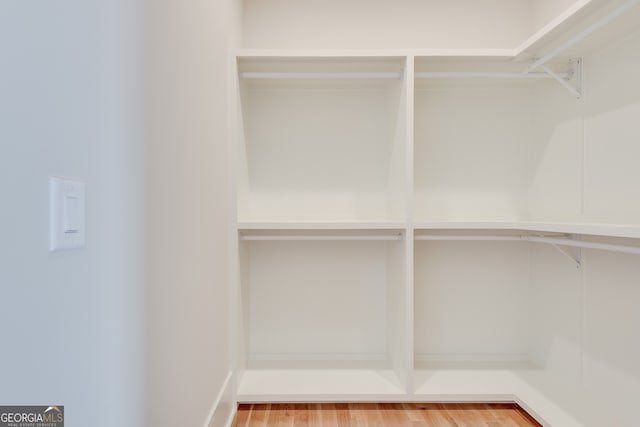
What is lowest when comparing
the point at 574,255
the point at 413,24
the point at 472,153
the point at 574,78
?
the point at 574,255

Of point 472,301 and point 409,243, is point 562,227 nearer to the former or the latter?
point 409,243

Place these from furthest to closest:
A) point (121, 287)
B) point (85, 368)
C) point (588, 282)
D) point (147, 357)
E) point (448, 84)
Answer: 1. point (448, 84)
2. point (588, 282)
3. point (147, 357)
4. point (121, 287)
5. point (85, 368)

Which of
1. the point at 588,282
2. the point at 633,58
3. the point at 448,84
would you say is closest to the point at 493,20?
the point at 448,84

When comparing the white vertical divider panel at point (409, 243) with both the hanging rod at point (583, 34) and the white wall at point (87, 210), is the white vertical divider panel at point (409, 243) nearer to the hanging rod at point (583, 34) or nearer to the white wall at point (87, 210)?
the hanging rod at point (583, 34)

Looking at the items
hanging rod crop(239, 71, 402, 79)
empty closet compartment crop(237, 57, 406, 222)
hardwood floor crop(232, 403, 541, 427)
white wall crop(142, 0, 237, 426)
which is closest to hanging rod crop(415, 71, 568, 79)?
hanging rod crop(239, 71, 402, 79)

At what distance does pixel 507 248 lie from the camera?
2.29 m

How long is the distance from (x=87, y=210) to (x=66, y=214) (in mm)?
72

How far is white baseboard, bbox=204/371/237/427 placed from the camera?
148 cm

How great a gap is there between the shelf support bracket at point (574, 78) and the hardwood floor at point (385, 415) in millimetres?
1558

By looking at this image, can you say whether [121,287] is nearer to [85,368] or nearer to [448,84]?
[85,368]

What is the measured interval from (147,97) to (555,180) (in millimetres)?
2001

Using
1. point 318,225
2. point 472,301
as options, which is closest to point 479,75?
point 318,225

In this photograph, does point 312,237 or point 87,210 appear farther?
point 312,237

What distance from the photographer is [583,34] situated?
4.97 feet
